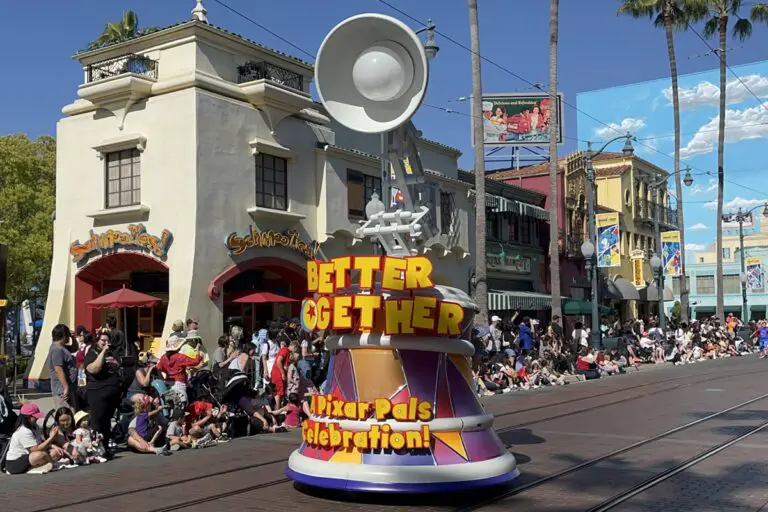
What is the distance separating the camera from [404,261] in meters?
8.92

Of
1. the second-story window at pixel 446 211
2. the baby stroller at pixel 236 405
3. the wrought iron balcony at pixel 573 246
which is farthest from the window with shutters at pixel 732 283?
the baby stroller at pixel 236 405

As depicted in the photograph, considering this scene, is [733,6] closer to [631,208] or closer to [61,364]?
[631,208]

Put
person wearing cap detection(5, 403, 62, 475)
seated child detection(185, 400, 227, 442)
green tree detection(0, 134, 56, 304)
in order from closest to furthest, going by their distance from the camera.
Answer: person wearing cap detection(5, 403, 62, 475) → seated child detection(185, 400, 227, 442) → green tree detection(0, 134, 56, 304)

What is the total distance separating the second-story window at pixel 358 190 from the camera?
26016 mm

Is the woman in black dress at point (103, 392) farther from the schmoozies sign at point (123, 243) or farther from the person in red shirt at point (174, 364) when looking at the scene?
the schmoozies sign at point (123, 243)

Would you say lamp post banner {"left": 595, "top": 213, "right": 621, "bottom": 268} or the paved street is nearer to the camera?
the paved street

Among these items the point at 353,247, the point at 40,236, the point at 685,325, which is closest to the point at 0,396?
the point at 353,247

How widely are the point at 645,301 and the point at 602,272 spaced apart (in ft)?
28.6

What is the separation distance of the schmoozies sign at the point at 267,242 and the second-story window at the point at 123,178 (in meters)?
2.92

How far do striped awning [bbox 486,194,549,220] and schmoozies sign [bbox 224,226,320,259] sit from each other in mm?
11232

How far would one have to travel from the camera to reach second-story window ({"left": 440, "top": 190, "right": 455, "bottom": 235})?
30578 millimetres

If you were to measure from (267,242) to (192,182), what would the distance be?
2.86 m

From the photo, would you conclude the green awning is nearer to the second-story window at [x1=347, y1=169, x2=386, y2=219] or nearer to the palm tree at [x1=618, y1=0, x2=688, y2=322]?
the palm tree at [x1=618, y1=0, x2=688, y2=322]

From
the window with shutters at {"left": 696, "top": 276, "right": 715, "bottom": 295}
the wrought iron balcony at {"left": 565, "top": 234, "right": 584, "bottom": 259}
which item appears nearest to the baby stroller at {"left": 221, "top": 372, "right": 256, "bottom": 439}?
the wrought iron balcony at {"left": 565, "top": 234, "right": 584, "bottom": 259}
